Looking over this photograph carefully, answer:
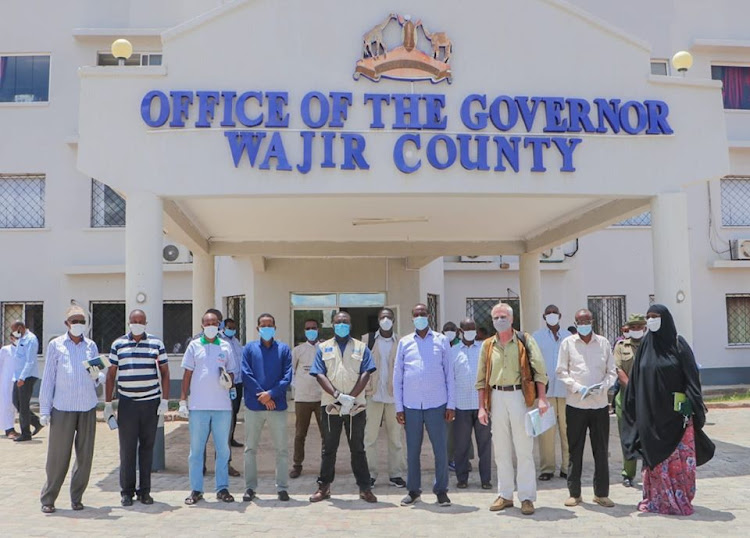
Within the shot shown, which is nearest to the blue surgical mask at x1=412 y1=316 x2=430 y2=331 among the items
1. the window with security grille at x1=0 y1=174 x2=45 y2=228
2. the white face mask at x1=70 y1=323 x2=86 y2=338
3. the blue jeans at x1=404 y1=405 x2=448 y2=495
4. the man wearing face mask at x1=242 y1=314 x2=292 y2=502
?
the blue jeans at x1=404 y1=405 x2=448 y2=495

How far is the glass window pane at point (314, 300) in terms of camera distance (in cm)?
1708

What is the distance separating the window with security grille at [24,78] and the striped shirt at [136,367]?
12.7 metres

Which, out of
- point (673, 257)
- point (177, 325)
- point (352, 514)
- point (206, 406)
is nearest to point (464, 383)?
point (352, 514)

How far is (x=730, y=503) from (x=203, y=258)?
10.1 metres

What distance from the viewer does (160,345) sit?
312 inches

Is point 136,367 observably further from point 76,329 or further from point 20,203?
point 20,203

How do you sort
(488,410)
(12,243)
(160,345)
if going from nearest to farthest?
(488,410)
(160,345)
(12,243)

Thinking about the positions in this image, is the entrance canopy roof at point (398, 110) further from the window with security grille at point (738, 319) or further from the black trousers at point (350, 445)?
the window with security grille at point (738, 319)

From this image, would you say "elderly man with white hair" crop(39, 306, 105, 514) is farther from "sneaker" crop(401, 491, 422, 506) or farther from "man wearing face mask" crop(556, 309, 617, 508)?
"man wearing face mask" crop(556, 309, 617, 508)

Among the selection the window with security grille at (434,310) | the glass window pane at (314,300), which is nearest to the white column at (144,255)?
the glass window pane at (314,300)

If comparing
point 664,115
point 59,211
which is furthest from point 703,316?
point 59,211

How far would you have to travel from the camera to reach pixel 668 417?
7.04 metres

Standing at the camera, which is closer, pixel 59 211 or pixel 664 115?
pixel 664 115

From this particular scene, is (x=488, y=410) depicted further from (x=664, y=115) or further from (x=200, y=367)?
(x=664, y=115)
